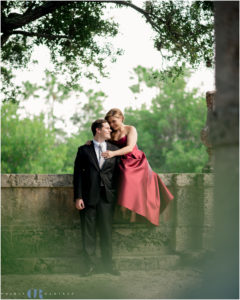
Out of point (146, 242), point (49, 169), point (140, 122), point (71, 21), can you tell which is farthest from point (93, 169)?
point (140, 122)

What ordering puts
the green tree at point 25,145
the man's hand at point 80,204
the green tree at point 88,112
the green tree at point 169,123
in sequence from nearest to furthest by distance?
the man's hand at point 80,204
the green tree at point 25,145
the green tree at point 169,123
the green tree at point 88,112

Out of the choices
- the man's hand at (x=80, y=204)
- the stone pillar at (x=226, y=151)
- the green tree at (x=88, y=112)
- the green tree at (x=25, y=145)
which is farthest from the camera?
the green tree at (x=88, y=112)

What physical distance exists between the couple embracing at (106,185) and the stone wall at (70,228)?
438mm

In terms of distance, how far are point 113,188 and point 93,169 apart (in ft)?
1.23

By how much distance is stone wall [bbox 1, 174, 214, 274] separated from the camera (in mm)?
5090

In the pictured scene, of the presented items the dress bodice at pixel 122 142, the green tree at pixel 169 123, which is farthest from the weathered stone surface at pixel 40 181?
the green tree at pixel 169 123

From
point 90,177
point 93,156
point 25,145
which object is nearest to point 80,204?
point 90,177

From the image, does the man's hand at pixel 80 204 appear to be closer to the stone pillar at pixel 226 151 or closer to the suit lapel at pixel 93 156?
the suit lapel at pixel 93 156

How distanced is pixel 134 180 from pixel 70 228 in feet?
4.01

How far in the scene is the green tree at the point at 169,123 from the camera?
3047cm

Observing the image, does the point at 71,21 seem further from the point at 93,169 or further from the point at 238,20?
the point at 238,20

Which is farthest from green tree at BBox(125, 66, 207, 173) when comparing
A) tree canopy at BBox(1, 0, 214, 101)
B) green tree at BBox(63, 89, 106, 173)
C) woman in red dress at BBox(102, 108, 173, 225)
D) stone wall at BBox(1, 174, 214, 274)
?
woman in red dress at BBox(102, 108, 173, 225)

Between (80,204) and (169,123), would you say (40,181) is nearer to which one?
(80,204)

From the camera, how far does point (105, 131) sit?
4.66 meters
